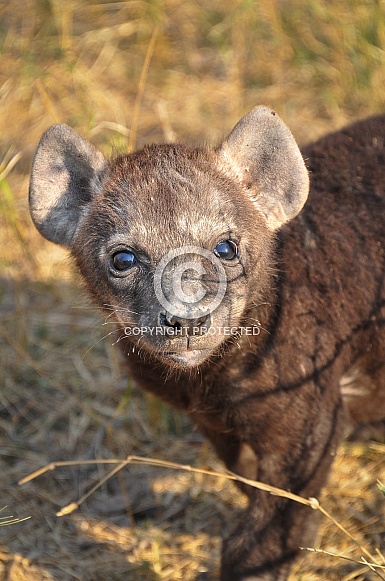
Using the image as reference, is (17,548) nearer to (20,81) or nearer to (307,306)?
(307,306)

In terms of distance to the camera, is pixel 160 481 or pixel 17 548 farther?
pixel 160 481

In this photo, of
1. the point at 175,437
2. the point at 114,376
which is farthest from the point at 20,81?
the point at 175,437

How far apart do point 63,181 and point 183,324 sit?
110 cm

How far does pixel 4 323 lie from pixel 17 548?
2.04 metres

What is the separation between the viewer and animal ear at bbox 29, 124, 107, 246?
3.67 m

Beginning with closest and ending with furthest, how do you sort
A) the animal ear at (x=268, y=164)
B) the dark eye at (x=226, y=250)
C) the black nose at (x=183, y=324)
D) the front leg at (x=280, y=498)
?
the black nose at (x=183, y=324) < the dark eye at (x=226, y=250) < the animal ear at (x=268, y=164) < the front leg at (x=280, y=498)

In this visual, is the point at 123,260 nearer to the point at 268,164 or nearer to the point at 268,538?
the point at 268,164

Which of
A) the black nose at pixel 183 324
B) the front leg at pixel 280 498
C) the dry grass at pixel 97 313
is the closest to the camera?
the black nose at pixel 183 324

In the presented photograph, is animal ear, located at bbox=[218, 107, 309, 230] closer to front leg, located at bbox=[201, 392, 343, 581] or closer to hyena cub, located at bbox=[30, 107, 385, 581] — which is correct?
hyena cub, located at bbox=[30, 107, 385, 581]

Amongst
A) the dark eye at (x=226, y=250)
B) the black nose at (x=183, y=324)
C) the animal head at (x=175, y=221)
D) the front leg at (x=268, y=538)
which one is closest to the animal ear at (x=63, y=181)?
the animal head at (x=175, y=221)

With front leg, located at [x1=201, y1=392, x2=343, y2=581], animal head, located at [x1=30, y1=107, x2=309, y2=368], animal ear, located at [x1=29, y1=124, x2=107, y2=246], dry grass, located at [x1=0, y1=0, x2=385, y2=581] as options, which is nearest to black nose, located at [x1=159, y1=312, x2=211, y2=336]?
animal head, located at [x1=30, y1=107, x2=309, y2=368]

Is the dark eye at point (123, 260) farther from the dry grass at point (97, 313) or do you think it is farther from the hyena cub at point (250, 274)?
the dry grass at point (97, 313)

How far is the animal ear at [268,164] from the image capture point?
3.59 m

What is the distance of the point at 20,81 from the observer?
747 centimetres
